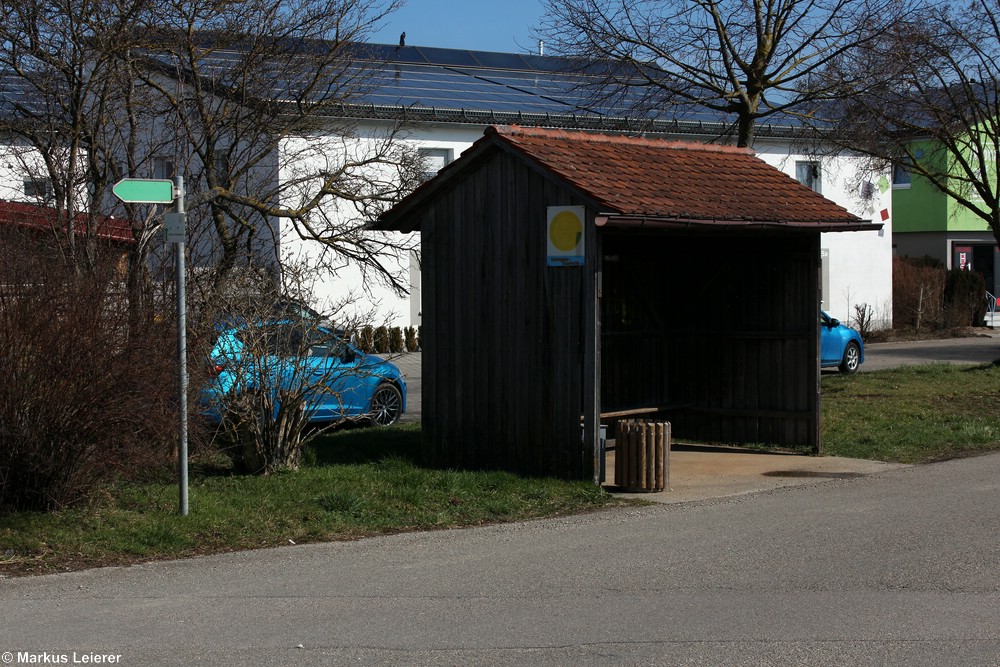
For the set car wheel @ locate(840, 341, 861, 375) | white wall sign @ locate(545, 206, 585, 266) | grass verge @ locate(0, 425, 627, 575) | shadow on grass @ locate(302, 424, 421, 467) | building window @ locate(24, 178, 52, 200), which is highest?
building window @ locate(24, 178, 52, 200)

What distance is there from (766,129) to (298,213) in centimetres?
2105

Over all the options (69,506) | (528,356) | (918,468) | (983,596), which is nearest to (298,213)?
(528,356)

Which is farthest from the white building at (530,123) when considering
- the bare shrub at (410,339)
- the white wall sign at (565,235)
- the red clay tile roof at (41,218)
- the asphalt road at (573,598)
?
the asphalt road at (573,598)

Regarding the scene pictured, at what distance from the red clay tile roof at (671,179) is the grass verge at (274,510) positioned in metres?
2.94

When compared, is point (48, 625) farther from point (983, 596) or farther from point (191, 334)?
point (983, 596)

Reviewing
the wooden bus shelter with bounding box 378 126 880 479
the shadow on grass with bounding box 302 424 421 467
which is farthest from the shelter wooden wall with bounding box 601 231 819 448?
the shadow on grass with bounding box 302 424 421 467

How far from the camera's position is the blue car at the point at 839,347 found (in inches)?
936

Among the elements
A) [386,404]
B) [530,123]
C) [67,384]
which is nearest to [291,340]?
[67,384]

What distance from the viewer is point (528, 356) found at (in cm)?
1174

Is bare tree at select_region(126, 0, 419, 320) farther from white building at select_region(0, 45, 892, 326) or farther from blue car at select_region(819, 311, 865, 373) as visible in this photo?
blue car at select_region(819, 311, 865, 373)

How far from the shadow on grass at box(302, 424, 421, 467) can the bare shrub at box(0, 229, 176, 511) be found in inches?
123

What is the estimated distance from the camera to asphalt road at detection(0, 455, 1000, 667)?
604 cm

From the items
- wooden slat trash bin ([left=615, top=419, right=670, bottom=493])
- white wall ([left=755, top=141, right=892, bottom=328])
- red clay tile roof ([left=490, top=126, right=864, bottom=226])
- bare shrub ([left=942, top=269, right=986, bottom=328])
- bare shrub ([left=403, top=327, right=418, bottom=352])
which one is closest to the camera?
wooden slat trash bin ([left=615, top=419, right=670, bottom=493])

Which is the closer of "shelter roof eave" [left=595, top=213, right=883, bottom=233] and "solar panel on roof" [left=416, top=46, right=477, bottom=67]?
"shelter roof eave" [left=595, top=213, right=883, bottom=233]
